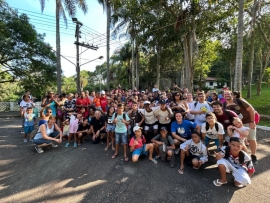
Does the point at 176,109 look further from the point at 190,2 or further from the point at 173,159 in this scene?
the point at 190,2

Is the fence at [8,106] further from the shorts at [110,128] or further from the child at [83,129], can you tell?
the shorts at [110,128]

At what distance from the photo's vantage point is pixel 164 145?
462 cm

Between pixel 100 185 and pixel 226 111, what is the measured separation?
3606 mm

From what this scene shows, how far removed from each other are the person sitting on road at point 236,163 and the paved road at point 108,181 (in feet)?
0.79

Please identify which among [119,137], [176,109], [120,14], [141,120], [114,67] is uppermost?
[120,14]

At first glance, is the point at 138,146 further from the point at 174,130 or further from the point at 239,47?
the point at 239,47

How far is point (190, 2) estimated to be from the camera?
10.8 m

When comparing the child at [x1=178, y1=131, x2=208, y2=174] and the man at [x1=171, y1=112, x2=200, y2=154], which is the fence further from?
the child at [x1=178, y1=131, x2=208, y2=174]

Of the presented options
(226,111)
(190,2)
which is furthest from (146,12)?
(226,111)

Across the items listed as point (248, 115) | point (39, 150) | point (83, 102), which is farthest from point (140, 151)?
Answer: point (83, 102)

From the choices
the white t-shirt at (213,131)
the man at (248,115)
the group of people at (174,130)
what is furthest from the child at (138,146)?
the man at (248,115)

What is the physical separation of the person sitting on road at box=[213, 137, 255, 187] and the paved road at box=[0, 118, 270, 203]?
241 millimetres

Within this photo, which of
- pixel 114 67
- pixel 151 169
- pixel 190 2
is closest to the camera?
pixel 151 169

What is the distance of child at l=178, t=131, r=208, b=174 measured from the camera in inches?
158
